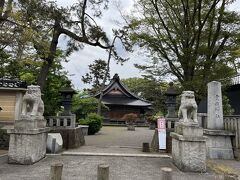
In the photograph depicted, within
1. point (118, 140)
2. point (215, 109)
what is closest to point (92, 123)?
point (118, 140)

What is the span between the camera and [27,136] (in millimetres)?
8703

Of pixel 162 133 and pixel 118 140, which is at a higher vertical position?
pixel 162 133

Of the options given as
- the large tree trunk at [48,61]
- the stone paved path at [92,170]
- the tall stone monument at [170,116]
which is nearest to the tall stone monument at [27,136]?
the stone paved path at [92,170]

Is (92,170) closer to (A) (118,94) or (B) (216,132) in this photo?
(B) (216,132)

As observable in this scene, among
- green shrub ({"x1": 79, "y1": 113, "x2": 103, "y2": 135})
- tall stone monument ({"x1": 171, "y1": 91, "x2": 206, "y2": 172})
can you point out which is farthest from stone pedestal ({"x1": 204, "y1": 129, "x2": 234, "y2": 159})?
green shrub ({"x1": 79, "y1": 113, "x2": 103, "y2": 135})

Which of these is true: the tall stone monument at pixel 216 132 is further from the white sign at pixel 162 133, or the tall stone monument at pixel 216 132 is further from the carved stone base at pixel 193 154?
the carved stone base at pixel 193 154

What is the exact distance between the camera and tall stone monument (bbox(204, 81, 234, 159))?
11008mm

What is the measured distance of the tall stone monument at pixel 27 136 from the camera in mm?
8648

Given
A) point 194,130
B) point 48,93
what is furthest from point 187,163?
point 48,93

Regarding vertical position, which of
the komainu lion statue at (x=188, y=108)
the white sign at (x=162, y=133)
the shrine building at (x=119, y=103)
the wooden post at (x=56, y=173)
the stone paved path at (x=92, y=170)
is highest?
the shrine building at (x=119, y=103)

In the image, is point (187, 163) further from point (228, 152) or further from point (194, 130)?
point (228, 152)

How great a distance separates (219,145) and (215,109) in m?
1.55

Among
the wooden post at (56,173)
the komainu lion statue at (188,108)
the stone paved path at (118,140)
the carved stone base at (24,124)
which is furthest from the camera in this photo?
the stone paved path at (118,140)

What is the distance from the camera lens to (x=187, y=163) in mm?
8203
